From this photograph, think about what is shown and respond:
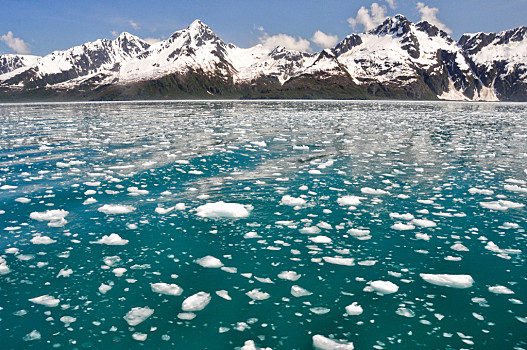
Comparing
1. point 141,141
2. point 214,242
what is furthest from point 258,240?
point 141,141

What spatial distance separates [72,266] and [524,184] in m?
15.6

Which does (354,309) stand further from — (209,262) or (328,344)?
(209,262)

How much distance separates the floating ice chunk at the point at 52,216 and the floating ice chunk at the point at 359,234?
7.92 meters

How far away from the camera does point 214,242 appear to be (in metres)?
8.47

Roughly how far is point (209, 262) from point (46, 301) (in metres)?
2.97

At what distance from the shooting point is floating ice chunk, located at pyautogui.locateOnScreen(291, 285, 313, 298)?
6195 mm

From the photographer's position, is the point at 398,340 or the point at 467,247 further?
the point at 467,247

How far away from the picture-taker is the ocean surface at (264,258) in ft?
17.3

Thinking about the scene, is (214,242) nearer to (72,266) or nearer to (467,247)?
(72,266)

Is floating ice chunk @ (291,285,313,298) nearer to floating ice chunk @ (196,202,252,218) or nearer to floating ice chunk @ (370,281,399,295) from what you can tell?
floating ice chunk @ (370,281,399,295)

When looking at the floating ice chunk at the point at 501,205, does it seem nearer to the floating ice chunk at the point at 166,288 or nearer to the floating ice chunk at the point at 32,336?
the floating ice chunk at the point at 166,288

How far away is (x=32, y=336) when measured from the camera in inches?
203

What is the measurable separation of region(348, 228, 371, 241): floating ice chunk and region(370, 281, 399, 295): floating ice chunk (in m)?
2.10

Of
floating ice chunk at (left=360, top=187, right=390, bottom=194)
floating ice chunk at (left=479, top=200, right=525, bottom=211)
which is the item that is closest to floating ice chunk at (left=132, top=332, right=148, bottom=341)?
floating ice chunk at (left=360, top=187, right=390, bottom=194)
